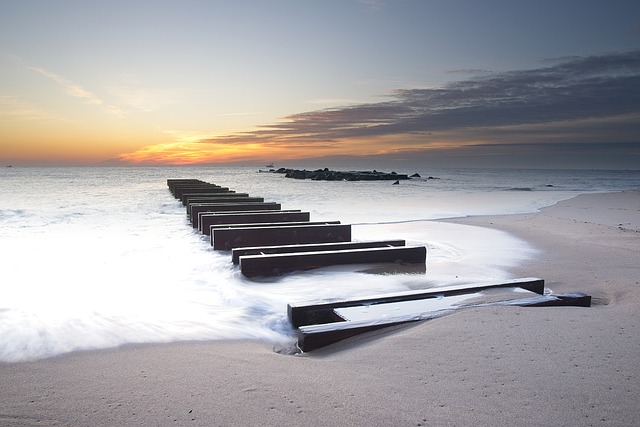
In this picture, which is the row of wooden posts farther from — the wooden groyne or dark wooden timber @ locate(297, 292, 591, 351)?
dark wooden timber @ locate(297, 292, 591, 351)

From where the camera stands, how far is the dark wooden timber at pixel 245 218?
381 inches

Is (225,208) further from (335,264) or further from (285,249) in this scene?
(335,264)

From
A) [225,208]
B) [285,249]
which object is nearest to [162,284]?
[285,249]

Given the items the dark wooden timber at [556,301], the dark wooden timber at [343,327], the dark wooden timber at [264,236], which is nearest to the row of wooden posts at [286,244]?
the dark wooden timber at [264,236]

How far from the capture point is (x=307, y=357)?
2979mm

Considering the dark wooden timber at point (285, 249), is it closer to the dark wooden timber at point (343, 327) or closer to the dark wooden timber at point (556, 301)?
the dark wooden timber at point (343, 327)

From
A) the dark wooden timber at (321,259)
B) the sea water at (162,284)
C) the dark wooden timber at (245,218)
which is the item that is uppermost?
the dark wooden timber at (245,218)

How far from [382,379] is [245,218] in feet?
25.3

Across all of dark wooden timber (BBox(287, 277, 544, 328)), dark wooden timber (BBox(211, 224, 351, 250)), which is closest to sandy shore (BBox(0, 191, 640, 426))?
dark wooden timber (BBox(287, 277, 544, 328))

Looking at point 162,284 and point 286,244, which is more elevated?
point 286,244

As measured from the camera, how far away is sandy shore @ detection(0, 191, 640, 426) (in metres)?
2.10

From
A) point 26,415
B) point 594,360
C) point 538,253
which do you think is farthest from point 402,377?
point 538,253

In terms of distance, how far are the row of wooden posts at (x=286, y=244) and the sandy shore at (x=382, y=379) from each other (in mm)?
2344

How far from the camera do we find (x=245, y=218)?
9.83 meters
